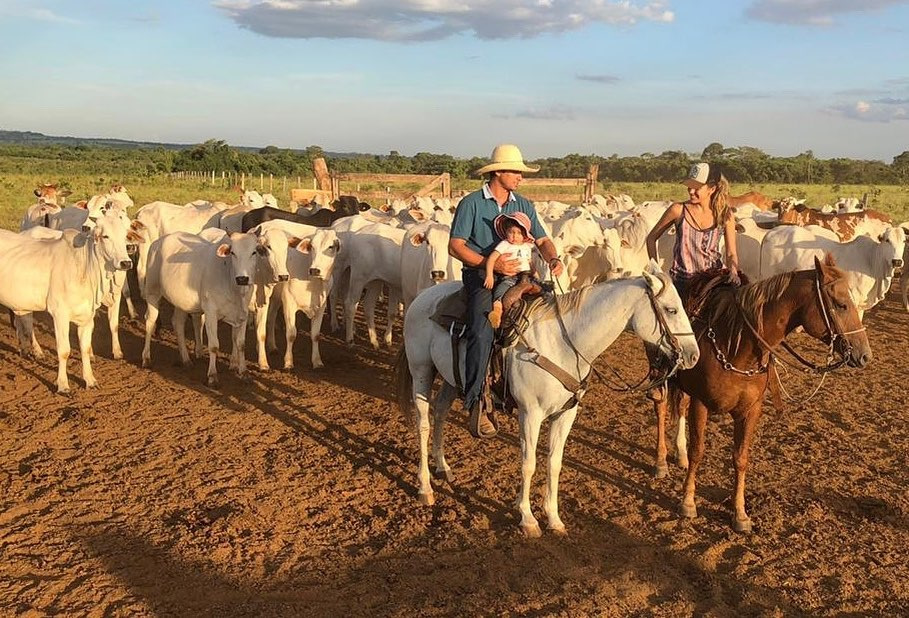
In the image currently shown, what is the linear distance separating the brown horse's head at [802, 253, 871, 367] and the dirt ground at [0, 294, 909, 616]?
1497 millimetres

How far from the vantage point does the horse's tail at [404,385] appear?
21.8ft

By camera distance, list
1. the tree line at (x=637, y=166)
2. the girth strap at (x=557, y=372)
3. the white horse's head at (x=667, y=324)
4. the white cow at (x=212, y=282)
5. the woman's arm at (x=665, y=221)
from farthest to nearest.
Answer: the tree line at (x=637, y=166), the white cow at (x=212, y=282), the woman's arm at (x=665, y=221), the girth strap at (x=557, y=372), the white horse's head at (x=667, y=324)

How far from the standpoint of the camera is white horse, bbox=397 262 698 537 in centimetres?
505

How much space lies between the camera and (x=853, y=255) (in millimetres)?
12086

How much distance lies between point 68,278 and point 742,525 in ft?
A: 26.0

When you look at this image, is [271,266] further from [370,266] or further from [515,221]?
[515,221]

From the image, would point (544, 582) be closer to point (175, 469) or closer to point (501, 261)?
point (501, 261)

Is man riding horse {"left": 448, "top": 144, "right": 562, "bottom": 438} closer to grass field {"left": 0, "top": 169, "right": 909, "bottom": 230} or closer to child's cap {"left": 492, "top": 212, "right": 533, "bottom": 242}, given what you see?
child's cap {"left": 492, "top": 212, "right": 533, "bottom": 242}

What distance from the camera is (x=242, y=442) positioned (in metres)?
7.88

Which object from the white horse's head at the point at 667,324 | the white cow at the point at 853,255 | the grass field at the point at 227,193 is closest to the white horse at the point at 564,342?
the white horse's head at the point at 667,324

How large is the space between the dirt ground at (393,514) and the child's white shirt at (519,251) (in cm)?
204

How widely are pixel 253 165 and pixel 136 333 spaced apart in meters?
62.2

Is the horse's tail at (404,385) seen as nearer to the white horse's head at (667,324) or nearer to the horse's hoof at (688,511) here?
the white horse's head at (667,324)

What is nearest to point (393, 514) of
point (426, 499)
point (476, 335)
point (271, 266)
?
point (426, 499)
